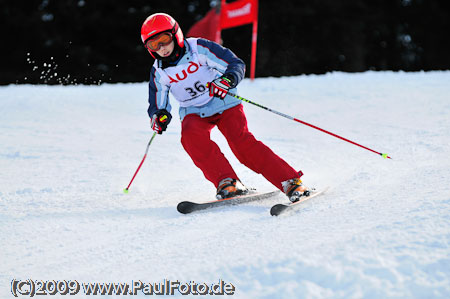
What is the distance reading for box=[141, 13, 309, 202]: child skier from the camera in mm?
2869

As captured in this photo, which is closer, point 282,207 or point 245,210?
point 282,207

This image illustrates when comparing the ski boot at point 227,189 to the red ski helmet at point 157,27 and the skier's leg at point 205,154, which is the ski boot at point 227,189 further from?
the red ski helmet at point 157,27

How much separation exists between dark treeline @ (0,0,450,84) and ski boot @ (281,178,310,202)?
509 inches

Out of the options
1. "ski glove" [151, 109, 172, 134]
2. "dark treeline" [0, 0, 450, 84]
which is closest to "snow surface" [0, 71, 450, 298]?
"ski glove" [151, 109, 172, 134]

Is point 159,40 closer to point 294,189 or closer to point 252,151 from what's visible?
point 252,151

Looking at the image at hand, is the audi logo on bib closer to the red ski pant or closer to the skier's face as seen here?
the skier's face

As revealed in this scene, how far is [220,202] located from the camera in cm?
278

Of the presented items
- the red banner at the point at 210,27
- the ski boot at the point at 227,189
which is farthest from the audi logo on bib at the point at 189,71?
the red banner at the point at 210,27

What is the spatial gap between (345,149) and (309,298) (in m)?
3.04

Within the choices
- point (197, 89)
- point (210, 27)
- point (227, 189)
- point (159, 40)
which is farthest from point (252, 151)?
point (210, 27)

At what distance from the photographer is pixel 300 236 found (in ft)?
6.56

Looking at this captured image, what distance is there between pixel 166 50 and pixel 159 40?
0.23 feet

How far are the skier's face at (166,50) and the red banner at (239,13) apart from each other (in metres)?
6.94

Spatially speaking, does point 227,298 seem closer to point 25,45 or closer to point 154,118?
point 154,118
